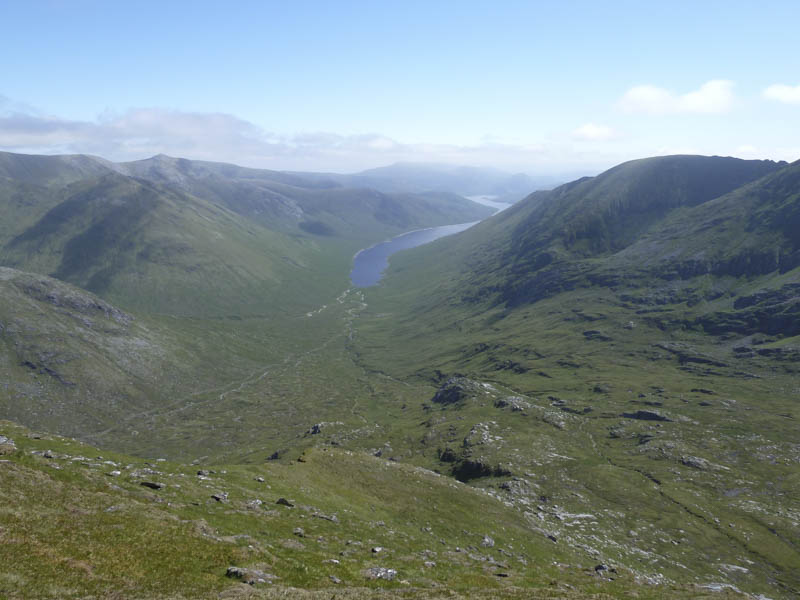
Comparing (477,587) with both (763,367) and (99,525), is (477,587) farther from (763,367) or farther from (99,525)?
(763,367)

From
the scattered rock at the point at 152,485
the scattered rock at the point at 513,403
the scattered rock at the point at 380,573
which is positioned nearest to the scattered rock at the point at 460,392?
the scattered rock at the point at 513,403

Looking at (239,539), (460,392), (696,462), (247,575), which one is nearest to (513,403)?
(460,392)

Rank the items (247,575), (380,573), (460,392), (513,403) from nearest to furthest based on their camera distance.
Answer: (247,575) < (380,573) < (513,403) < (460,392)

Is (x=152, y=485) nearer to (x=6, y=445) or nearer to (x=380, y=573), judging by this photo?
(x=6, y=445)

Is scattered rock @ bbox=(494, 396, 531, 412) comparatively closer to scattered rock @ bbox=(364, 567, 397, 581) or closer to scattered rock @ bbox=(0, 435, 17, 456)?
scattered rock @ bbox=(364, 567, 397, 581)

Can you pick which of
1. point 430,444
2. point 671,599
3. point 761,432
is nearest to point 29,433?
point 671,599

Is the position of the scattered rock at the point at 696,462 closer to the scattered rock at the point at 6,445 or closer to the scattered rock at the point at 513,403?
the scattered rock at the point at 513,403

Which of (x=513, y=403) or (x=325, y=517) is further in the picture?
(x=513, y=403)

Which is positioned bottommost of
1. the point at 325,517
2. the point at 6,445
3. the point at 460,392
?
the point at 460,392

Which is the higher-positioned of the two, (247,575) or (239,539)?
(247,575)
